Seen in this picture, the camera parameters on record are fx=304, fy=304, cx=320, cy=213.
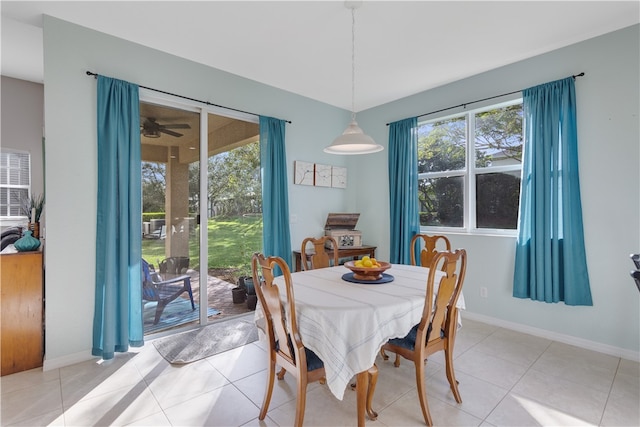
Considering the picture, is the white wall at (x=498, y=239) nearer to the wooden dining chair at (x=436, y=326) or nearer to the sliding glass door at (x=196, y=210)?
the sliding glass door at (x=196, y=210)

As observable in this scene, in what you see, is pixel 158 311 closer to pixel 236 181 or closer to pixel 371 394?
pixel 236 181

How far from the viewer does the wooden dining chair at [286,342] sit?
1.54 meters

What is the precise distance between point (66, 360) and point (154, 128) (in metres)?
2.09

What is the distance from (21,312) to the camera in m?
2.30

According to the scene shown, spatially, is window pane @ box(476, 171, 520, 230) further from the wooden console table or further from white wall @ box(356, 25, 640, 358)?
the wooden console table

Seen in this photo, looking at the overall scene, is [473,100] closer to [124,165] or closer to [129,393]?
[124,165]

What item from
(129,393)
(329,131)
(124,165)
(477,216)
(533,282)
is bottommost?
(129,393)

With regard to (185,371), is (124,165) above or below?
above

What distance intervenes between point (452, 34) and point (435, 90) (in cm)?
122

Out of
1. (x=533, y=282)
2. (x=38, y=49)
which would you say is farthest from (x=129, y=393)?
(x=533, y=282)

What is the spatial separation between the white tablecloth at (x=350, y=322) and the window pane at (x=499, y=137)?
2.20 meters

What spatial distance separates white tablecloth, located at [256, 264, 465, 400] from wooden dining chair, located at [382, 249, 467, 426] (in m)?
0.08

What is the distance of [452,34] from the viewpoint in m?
2.56

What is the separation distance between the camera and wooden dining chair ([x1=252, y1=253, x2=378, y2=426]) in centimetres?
154
